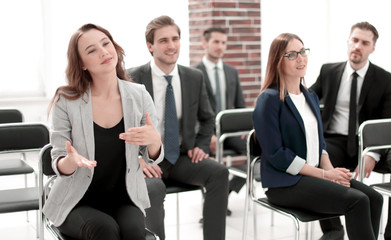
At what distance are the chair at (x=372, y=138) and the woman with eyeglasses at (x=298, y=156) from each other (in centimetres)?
38

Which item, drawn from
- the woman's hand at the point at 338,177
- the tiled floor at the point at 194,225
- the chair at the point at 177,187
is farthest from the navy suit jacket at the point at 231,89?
the woman's hand at the point at 338,177

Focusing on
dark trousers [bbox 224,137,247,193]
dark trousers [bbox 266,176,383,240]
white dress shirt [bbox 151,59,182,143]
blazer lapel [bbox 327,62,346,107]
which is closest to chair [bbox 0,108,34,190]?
white dress shirt [bbox 151,59,182,143]

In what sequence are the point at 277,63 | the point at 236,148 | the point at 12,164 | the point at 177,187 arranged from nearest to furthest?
1. the point at 277,63
2. the point at 177,187
3. the point at 12,164
4. the point at 236,148

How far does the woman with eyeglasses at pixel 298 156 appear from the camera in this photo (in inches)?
98.3

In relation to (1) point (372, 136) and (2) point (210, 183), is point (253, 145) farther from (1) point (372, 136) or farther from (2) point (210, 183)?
(1) point (372, 136)

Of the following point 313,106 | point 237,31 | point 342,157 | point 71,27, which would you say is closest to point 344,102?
point 342,157

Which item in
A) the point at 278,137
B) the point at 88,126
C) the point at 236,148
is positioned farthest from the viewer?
the point at 236,148

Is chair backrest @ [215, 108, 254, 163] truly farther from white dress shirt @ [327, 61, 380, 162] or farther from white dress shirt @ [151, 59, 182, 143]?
white dress shirt @ [327, 61, 380, 162]

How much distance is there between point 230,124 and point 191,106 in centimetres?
50

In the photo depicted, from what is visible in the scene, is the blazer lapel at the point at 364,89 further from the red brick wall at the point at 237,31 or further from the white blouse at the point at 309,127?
the red brick wall at the point at 237,31

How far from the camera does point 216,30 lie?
464 centimetres

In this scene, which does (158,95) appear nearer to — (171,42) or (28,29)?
(171,42)

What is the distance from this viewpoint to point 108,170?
7.09 ft

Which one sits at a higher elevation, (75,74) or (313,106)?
(75,74)
